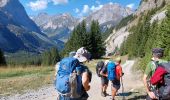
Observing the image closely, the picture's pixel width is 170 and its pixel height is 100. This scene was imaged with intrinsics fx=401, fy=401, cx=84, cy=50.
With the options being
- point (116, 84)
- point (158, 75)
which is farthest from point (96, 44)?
point (158, 75)

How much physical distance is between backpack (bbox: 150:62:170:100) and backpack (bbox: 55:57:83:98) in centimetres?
164

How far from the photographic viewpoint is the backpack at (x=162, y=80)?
8273mm

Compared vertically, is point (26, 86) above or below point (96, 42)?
below

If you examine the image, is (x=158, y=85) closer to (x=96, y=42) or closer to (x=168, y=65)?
(x=168, y=65)

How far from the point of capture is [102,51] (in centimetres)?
9706

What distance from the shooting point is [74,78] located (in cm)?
818

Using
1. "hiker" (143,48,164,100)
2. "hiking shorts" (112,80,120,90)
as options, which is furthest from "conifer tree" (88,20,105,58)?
"hiker" (143,48,164,100)

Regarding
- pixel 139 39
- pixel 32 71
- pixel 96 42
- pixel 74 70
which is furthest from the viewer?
pixel 139 39

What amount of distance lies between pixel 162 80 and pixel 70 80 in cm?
195

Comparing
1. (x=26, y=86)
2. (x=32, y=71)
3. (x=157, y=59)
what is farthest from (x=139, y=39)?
(x=157, y=59)

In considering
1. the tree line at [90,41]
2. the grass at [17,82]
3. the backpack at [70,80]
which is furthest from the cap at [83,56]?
the tree line at [90,41]

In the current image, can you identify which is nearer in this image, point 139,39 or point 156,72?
point 156,72

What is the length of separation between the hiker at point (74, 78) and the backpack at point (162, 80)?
1.46m

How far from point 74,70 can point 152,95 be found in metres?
1.90
